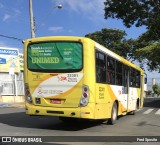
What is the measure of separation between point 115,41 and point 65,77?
60.8m

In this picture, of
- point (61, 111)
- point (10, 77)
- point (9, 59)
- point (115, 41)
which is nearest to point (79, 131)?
point (61, 111)

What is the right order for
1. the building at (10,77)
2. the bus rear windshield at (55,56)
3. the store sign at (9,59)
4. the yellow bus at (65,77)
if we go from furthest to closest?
the store sign at (9,59)
the building at (10,77)
the bus rear windshield at (55,56)
the yellow bus at (65,77)

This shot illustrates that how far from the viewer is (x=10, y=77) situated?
139 feet

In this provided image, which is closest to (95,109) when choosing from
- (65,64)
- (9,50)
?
(65,64)

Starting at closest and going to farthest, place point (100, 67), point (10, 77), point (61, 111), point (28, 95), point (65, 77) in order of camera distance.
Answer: point (61, 111) → point (65, 77) → point (28, 95) → point (100, 67) → point (10, 77)

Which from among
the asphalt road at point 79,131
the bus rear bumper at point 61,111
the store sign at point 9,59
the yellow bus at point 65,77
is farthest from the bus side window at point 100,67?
the store sign at point 9,59

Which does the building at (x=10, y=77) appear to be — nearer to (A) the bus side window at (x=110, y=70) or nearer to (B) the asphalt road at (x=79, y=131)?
(B) the asphalt road at (x=79, y=131)

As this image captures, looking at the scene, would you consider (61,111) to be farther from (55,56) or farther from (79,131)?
(55,56)

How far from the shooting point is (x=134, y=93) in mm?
21750

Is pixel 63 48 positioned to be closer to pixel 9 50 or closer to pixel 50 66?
pixel 50 66

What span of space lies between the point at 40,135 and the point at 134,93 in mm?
10350

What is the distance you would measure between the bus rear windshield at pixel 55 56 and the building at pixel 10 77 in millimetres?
26919

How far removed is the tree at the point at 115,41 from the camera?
71625 mm

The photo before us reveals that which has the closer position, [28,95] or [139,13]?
[28,95]
